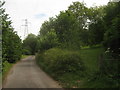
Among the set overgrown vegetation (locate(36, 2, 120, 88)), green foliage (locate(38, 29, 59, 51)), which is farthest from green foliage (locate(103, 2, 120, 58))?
green foliage (locate(38, 29, 59, 51))

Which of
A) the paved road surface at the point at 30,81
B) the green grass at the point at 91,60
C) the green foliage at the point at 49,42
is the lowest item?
the paved road surface at the point at 30,81

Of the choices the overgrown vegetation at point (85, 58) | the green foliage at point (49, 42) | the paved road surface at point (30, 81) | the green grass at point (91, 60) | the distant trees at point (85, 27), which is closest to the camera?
the overgrown vegetation at point (85, 58)

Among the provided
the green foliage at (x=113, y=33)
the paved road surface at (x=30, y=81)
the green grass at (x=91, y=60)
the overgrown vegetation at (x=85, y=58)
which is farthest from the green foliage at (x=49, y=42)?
the paved road surface at (x=30, y=81)

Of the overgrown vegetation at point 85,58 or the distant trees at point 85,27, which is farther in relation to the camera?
the distant trees at point 85,27

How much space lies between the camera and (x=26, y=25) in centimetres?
7019

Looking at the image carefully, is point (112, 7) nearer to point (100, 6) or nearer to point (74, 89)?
point (74, 89)

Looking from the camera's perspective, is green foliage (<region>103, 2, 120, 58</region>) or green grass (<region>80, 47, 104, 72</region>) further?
green grass (<region>80, 47, 104, 72</region>)

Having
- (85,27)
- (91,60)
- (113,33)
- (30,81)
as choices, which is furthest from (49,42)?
(85,27)

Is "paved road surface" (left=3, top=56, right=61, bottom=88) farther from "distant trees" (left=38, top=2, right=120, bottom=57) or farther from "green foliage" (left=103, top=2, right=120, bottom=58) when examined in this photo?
"distant trees" (left=38, top=2, right=120, bottom=57)

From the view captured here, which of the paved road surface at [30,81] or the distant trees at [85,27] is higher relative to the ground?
the distant trees at [85,27]

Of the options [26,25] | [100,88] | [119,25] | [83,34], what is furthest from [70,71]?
[26,25]

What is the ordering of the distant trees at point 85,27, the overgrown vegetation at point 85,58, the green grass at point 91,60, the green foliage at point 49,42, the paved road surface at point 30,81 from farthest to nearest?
1. the green foliage at point 49,42
2. the distant trees at point 85,27
3. the green grass at point 91,60
4. the paved road surface at point 30,81
5. the overgrown vegetation at point 85,58

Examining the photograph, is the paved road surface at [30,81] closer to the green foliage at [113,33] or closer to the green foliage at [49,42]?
the green foliage at [113,33]

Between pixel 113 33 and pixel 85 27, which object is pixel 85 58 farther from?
pixel 85 27
